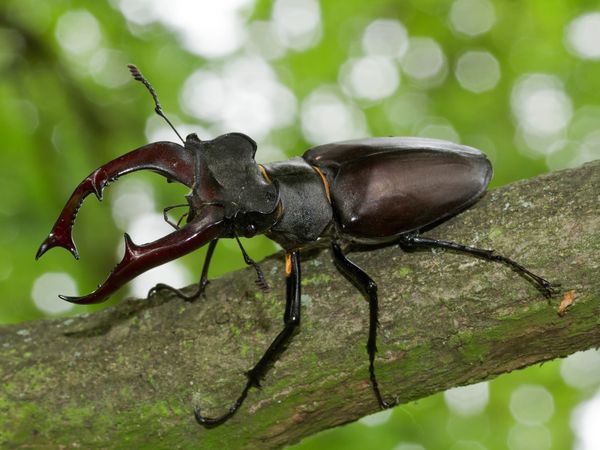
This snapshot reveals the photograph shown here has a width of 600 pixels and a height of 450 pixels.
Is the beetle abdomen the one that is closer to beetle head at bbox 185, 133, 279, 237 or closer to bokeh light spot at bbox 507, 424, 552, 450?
beetle head at bbox 185, 133, 279, 237

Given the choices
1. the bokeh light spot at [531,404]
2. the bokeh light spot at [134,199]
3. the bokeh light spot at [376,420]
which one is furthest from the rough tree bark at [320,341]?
the bokeh light spot at [134,199]

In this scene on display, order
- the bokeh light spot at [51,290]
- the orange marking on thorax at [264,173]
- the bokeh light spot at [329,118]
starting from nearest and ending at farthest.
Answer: the orange marking on thorax at [264,173]
the bokeh light spot at [51,290]
the bokeh light spot at [329,118]

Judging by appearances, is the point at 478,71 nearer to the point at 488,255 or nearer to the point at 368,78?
the point at 368,78

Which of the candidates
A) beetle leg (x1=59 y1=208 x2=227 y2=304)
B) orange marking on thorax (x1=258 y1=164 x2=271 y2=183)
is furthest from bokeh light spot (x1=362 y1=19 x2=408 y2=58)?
beetle leg (x1=59 y1=208 x2=227 y2=304)

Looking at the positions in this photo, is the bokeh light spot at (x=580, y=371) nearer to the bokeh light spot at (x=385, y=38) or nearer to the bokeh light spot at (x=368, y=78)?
the bokeh light spot at (x=368, y=78)

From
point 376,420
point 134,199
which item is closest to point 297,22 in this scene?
point 134,199

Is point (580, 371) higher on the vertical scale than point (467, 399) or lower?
lower

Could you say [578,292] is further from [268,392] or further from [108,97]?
[108,97]
